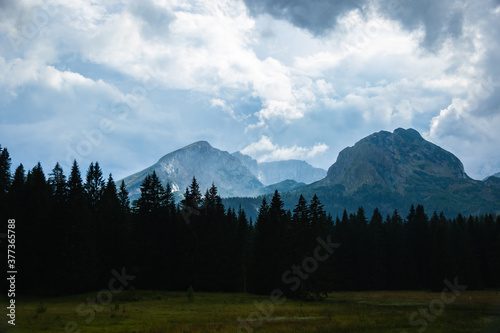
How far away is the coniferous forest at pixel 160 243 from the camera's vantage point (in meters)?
55.6

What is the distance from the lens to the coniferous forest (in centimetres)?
5562

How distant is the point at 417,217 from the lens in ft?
362

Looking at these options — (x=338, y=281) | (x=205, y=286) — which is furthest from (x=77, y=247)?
(x=338, y=281)

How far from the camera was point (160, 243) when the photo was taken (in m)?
68.9

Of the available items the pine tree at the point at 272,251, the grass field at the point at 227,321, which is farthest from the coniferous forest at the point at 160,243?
the grass field at the point at 227,321

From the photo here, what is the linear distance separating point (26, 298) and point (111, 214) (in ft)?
65.9

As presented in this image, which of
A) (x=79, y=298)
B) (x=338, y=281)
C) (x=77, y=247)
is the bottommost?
(x=338, y=281)

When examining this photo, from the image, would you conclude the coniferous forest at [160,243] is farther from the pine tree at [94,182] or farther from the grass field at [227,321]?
the grass field at [227,321]

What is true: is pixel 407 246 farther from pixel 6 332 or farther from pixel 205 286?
pixel 6 332
